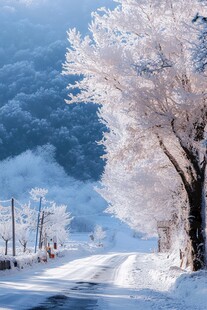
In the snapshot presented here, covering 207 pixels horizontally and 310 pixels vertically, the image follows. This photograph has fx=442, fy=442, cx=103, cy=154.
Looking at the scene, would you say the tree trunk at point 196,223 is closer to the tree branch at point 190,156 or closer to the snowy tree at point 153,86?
the snowy tree at point 153,86

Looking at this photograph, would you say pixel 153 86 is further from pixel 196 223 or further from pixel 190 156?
pixel 196 223

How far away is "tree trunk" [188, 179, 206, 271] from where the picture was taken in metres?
13.4

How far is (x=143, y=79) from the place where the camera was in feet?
42.9

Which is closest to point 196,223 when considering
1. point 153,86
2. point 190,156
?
point 190,156

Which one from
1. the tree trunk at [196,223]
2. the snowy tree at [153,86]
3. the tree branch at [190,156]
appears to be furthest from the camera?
the tree trunk at [196,223]

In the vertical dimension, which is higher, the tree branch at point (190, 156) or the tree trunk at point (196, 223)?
the tree branch at point (190, 156)

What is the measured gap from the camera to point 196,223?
13.5 m

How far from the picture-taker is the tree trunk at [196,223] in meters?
13.4

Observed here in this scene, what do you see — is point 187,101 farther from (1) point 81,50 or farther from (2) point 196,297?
(2) point 196,297

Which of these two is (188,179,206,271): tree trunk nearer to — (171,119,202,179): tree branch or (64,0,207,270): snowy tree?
(64,0,207,270): snowy tree

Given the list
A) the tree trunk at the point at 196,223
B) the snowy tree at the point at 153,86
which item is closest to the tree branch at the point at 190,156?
the snowy tree at the point at 153,86

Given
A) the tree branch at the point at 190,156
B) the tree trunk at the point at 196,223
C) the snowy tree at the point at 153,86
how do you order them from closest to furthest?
the snowy tree at the point at 153,86, the tree branch at the point at 190,156, the tree trunk at the point at 196,223

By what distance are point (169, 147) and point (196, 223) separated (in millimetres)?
2626

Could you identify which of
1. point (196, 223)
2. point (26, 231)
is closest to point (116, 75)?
point (196, 223)
